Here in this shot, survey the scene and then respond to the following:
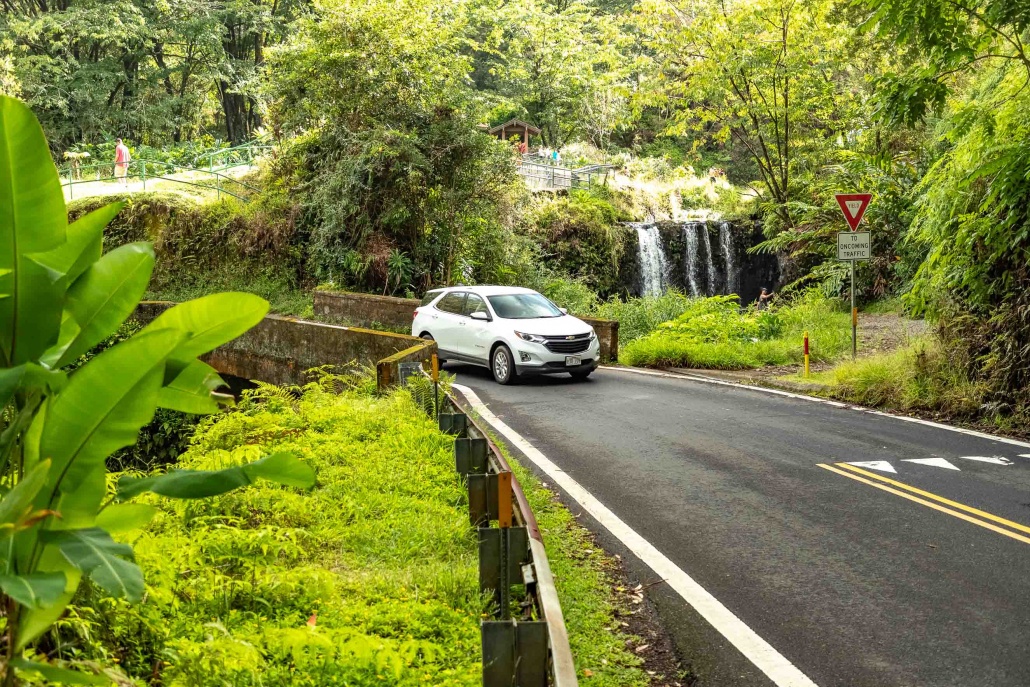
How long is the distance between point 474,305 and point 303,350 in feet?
11.7

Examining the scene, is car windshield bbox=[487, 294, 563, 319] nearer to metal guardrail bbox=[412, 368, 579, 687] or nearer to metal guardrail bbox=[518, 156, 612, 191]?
metal guardrail bbox=[412, 368, 579, 687]

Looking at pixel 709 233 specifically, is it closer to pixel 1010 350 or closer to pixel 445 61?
pixel 445 61

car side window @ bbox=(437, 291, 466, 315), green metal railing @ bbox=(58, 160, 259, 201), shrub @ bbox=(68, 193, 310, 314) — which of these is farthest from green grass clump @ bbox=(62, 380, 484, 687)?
green metal railing @ bbox=(58, 160, 259, 201)

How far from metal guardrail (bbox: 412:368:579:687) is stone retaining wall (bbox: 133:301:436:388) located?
5.44 metres

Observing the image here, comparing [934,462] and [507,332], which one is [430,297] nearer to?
[507,332]

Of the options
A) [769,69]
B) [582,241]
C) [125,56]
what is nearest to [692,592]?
[769,69]

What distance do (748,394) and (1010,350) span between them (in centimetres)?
392

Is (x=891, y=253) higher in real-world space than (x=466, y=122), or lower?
lower

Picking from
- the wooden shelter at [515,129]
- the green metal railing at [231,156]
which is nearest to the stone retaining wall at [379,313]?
the green metal railing at [231,156]

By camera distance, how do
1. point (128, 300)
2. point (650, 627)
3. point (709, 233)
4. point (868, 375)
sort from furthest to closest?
1. point (709, 233)
2. point (868, 375)
3. point (650, 627)
4. point (128, 300)

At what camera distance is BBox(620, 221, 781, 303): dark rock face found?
3166 centimetres

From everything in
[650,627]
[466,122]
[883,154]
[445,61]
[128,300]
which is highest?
[445,61]

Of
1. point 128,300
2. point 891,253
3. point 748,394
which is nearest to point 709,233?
point 891,253

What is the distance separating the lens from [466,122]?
23.7 m
